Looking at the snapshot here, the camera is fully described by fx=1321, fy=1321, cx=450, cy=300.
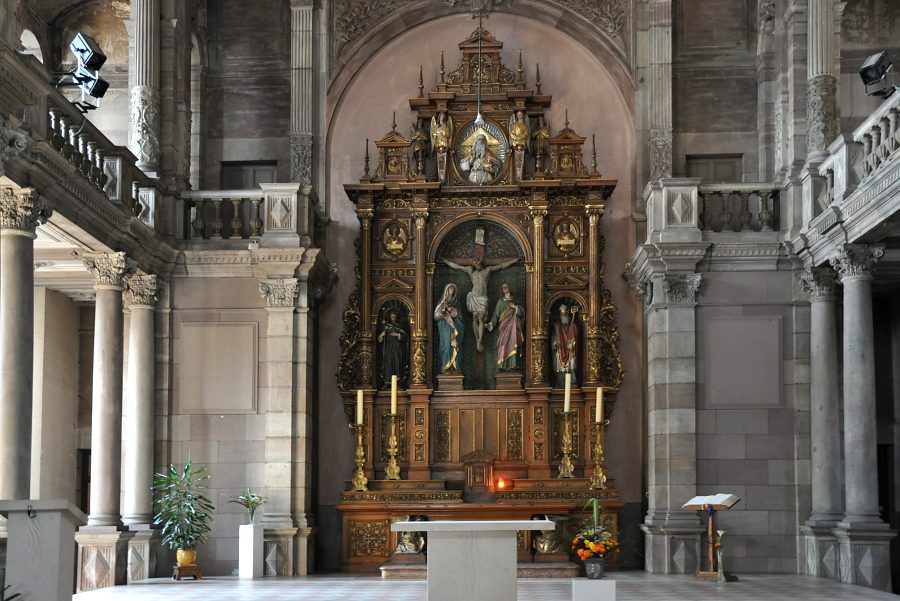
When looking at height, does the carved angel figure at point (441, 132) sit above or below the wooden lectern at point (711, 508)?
above

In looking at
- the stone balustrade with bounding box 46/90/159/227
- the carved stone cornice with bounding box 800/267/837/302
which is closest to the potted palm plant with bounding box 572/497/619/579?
the carved stone cornice with bounding box 800/267/837/302

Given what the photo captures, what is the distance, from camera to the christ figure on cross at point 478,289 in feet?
71.3

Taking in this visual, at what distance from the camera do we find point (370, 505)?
66.8 ft

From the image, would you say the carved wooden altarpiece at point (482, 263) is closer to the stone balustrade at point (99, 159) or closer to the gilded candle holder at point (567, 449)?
the gilded candle holder at point (567, 449)

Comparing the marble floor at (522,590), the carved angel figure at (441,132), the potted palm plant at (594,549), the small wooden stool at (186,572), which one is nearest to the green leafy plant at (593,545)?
the potted palm plant at (594,549)

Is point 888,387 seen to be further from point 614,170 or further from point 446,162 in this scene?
point 446,162

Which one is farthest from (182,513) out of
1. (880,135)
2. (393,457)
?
(880,135)

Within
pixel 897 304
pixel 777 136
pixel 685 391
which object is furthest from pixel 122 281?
pixel 897 304

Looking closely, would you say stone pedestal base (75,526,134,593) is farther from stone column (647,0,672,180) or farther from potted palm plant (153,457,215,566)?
stone column (647,0,672,180)

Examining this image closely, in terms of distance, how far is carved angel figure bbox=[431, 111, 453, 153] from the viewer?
22.0 m

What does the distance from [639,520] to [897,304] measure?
216 inches

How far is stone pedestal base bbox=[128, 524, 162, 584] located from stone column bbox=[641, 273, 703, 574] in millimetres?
7300

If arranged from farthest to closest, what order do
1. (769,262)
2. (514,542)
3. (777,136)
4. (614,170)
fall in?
(614,170) < (777,136) < (769,262) < (514,542)

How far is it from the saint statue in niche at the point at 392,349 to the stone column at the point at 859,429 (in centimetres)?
731
